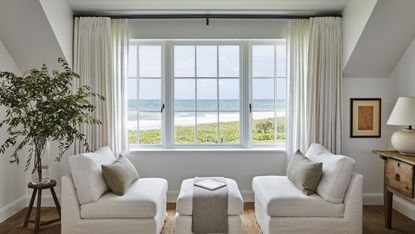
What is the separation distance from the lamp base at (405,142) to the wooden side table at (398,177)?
0.07m

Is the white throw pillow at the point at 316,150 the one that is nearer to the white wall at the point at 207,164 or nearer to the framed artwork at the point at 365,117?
the white wall at the point at 207,164

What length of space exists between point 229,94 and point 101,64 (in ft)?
5.61

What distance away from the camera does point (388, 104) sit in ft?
14.1

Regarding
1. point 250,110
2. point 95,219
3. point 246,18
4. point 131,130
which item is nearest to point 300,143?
point 250,110

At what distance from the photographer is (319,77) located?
13.8 feet

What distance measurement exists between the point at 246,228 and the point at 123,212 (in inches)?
52.9

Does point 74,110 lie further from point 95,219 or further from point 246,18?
point 246,18

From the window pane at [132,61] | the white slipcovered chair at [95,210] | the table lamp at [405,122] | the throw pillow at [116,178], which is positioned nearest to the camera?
the white slipcovered chair at [95,210]

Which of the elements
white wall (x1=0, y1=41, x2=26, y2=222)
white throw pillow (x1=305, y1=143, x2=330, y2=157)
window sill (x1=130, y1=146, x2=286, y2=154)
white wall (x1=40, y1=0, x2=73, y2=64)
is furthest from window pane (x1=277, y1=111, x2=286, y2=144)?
white wall (x1=0, y1=41, x2=26, y2=222)

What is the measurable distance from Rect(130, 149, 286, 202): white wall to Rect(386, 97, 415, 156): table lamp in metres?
1.38

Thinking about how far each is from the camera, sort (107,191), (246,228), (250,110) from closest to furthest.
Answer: (107,191) → (246,228) → (250,110)

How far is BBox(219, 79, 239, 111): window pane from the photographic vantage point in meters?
4.50

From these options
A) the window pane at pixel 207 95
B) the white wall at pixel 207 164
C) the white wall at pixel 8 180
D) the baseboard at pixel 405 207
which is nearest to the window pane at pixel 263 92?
the window pane at pixel 207 95

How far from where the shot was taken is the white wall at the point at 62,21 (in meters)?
→ 3.60
